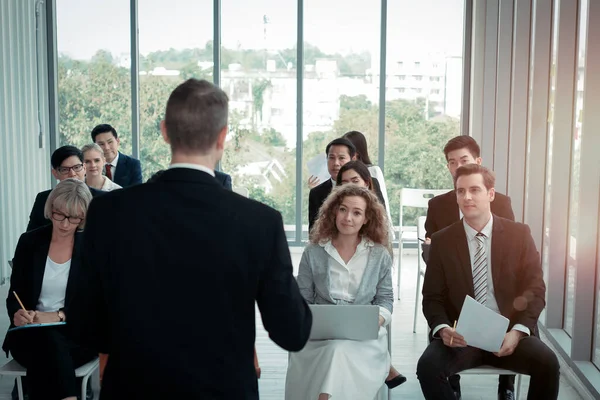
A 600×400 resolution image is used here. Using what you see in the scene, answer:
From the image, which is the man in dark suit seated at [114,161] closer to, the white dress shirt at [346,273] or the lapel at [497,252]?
the white dress shirt at [346,273]

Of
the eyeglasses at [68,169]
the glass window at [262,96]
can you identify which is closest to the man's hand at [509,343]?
the eyeglasses at [68,169]

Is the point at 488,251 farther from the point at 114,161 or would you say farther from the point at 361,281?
the point at 114,161

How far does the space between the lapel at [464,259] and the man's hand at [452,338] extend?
10.3 inches

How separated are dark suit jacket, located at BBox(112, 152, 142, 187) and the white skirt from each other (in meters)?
3.23

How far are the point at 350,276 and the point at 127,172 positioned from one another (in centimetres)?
315

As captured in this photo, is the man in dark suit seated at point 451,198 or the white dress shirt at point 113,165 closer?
the man in dark suit seated at point 451,198

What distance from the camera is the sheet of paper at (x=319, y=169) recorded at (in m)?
6.15

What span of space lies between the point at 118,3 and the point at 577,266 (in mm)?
6498

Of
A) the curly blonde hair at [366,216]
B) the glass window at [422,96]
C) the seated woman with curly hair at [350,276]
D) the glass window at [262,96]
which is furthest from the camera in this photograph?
the glass window at [262,96]

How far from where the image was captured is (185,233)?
1.78m

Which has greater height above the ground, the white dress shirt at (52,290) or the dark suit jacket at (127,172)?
the dark suit jacket at (127,172)

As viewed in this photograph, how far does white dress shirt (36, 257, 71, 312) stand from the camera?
377 centimetres

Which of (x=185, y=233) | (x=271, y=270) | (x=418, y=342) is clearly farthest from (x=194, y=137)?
(x=418, y=342)

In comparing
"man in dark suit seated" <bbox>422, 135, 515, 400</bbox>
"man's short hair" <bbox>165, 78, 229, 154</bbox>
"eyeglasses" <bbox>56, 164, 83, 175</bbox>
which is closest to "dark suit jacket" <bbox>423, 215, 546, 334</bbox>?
"man in dark suit seated" <bbox>422, 135, 515, 400</bbox>
